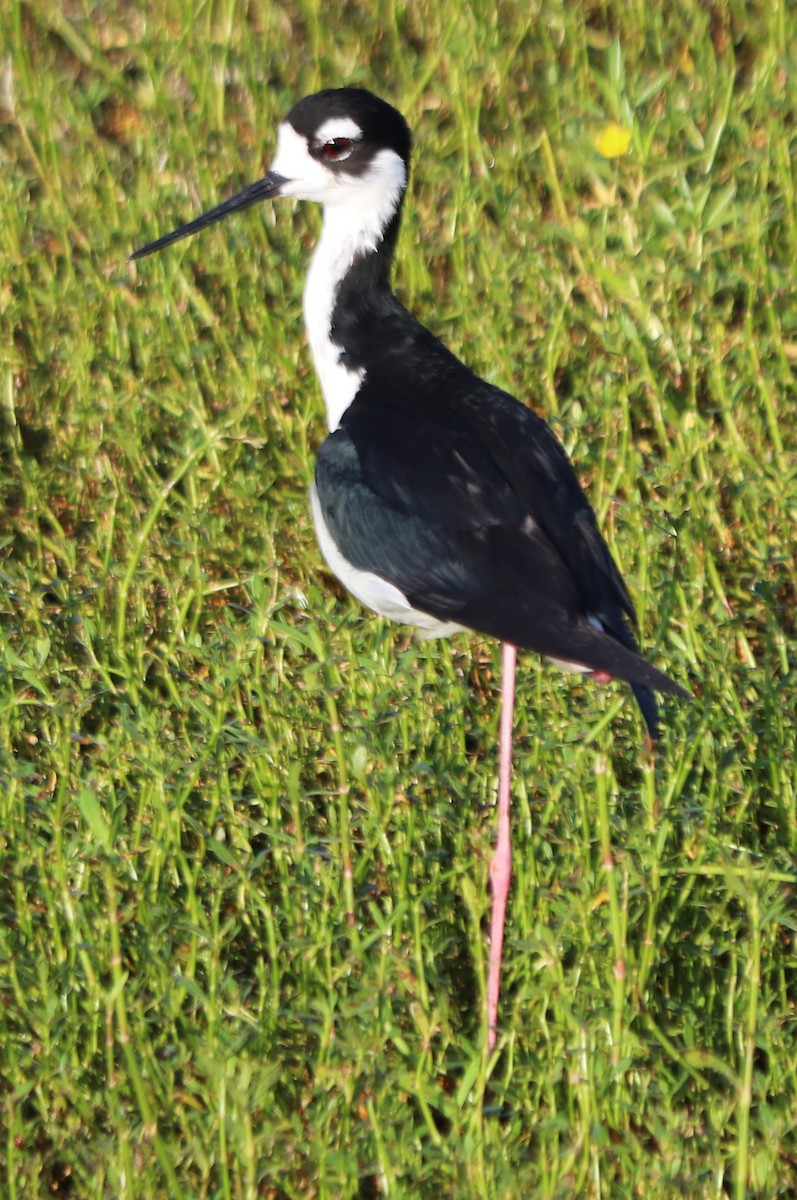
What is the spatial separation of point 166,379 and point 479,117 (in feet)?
3.94

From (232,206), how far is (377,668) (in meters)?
1.30

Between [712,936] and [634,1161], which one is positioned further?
[712,936]

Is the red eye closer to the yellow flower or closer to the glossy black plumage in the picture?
the glossy black plumage

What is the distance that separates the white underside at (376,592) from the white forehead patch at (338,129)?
72 cm

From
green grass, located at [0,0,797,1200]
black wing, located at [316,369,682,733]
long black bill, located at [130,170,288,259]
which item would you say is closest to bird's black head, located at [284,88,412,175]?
long black bill, located at [130,170,288,259]

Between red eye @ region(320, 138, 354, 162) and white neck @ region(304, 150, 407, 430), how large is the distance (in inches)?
2.1

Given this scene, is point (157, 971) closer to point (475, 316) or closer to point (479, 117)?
point (475, 316)

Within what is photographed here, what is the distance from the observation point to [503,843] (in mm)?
2777

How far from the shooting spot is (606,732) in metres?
2.65

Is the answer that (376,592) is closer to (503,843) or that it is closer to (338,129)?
(503,843)

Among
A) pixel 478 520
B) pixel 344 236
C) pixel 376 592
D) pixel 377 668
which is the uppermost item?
pixel 344 236

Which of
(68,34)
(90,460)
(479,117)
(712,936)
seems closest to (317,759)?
(712,936)

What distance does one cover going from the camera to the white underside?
9.73ft

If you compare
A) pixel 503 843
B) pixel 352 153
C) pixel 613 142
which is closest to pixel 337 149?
pixel 352 153
